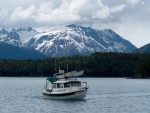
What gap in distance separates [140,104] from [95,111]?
14103 millimetres

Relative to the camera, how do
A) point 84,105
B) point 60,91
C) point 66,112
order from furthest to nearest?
1. point 60,91
2. point 84,105
3. point 66,112

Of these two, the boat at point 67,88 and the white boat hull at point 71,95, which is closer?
the boat at point 67,88

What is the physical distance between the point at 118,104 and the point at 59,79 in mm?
12931

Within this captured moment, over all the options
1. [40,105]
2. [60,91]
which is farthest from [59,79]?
[40,105]

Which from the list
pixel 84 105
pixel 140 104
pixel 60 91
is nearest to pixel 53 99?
pixel 60 91

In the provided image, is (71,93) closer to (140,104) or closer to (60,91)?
(60,91)

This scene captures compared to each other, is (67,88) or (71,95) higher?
(67,88)

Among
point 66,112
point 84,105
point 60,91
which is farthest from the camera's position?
point 60,91

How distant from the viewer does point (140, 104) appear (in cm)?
8462

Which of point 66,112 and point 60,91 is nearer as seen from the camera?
point 66,112

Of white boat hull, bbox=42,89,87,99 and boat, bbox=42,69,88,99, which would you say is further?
white boat hull, bbox=42,89,87,99

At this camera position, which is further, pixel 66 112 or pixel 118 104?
pixel 118 104

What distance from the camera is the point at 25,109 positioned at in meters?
76.2

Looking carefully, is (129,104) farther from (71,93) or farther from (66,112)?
(66,112)
